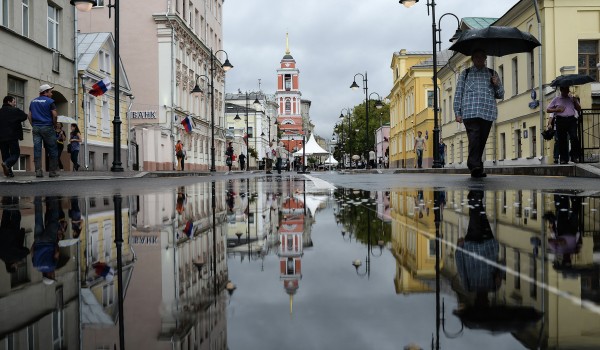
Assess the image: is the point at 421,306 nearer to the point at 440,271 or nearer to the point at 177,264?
the point at 440,271

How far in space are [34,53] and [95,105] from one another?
26.2 ft

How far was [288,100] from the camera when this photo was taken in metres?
136

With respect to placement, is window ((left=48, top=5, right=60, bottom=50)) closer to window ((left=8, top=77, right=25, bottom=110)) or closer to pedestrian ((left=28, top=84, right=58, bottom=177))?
window ((left=8, top=77, right=25, bottom=110))

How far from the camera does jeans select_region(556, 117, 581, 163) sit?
45.4 ft

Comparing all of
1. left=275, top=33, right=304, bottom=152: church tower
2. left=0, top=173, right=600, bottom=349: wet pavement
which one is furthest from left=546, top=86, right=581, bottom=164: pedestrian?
left=275, top=33, right=304, bottom=152: church tower

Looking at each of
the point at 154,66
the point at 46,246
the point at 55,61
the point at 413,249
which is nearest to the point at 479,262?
the point at 413,249

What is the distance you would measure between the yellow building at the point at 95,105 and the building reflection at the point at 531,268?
77.9 ft

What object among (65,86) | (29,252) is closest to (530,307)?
(29,252)

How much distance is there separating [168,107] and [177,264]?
43312mm

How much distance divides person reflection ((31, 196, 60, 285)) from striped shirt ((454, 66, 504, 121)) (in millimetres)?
7674

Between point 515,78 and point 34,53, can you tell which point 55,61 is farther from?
point 515,78

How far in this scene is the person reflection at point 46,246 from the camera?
6.89 ft

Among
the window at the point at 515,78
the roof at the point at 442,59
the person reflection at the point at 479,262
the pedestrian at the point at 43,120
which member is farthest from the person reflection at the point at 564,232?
Result: the roof at the point at 442,59

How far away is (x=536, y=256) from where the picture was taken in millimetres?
2184
